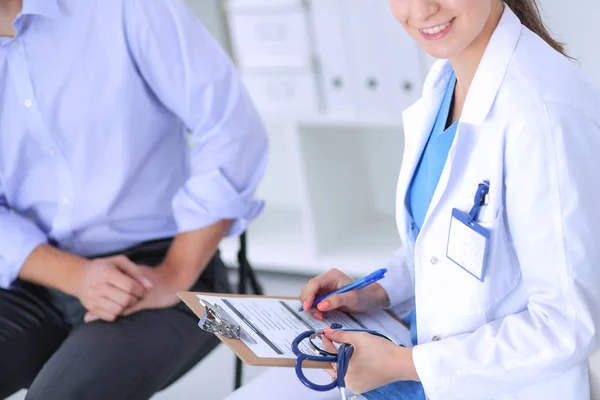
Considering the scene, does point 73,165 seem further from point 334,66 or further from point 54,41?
point 334,66

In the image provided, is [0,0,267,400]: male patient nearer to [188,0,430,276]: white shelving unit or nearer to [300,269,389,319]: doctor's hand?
[300,269,389,319]: doctor's hand

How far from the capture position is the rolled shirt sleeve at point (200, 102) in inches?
61.6

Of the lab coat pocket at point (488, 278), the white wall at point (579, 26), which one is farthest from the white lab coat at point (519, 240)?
the white wall at point (579, 26)

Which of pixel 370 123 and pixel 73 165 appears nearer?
pixel 73 165

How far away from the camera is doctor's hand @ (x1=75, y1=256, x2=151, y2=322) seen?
1.52m

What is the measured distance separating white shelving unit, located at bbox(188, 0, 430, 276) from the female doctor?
4.67ft

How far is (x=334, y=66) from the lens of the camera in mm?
2715

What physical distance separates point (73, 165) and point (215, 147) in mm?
273

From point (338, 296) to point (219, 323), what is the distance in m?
0.22

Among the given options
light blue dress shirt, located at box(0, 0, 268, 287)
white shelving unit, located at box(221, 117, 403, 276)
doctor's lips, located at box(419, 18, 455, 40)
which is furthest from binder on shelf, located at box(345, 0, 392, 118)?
doctor's lips, located at box(419, 18, 455, 40)

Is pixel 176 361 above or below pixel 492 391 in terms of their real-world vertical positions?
below

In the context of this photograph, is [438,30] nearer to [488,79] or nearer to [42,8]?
[488,79]

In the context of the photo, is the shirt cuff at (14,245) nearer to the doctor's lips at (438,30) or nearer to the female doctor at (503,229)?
the female doctor at (503,229)

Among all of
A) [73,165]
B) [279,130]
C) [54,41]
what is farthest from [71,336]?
[279,130]
